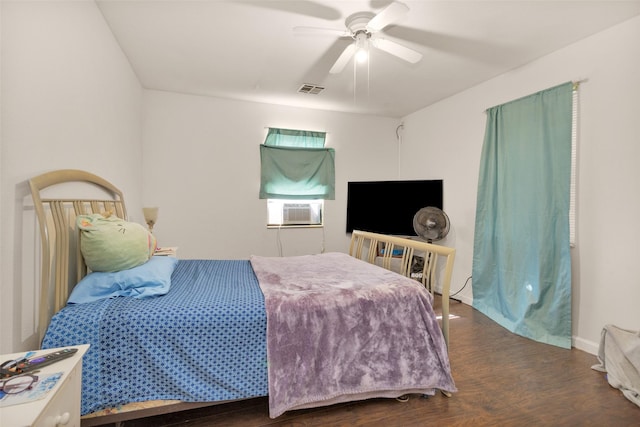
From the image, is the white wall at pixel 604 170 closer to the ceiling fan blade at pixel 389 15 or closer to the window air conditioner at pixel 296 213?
the ceiling fan blade at pixel 389 15

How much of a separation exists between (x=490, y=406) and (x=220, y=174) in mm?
3546

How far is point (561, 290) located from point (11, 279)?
11.7 ft

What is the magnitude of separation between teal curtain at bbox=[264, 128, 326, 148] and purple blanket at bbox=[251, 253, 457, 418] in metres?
2.64

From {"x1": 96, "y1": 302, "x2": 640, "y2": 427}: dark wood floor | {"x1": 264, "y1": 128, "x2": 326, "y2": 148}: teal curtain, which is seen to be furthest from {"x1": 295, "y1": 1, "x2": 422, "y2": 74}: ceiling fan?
{"x1": 96, "y1": 302, "x2": 640, "y2": 427}: dark wood floor

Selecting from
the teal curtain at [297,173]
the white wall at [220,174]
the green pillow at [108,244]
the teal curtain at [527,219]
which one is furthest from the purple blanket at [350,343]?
the teal curtain at [297,173]

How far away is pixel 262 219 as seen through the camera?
4.19 meters

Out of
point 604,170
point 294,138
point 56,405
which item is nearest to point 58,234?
point 56,405

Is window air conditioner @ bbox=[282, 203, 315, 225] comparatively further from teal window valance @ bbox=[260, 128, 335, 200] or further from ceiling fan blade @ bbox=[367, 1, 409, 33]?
ceiling fan blade @ bbox=[367, 1, 409, 33]

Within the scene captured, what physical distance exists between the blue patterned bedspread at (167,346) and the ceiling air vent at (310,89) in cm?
265

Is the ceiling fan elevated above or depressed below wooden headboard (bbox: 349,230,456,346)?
above

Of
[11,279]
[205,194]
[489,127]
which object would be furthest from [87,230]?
[489,127]

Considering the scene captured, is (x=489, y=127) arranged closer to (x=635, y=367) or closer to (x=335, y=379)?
(x=635, y=367)

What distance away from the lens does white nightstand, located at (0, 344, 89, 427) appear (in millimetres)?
811

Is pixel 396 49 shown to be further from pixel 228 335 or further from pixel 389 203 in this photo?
pixel 389 203
